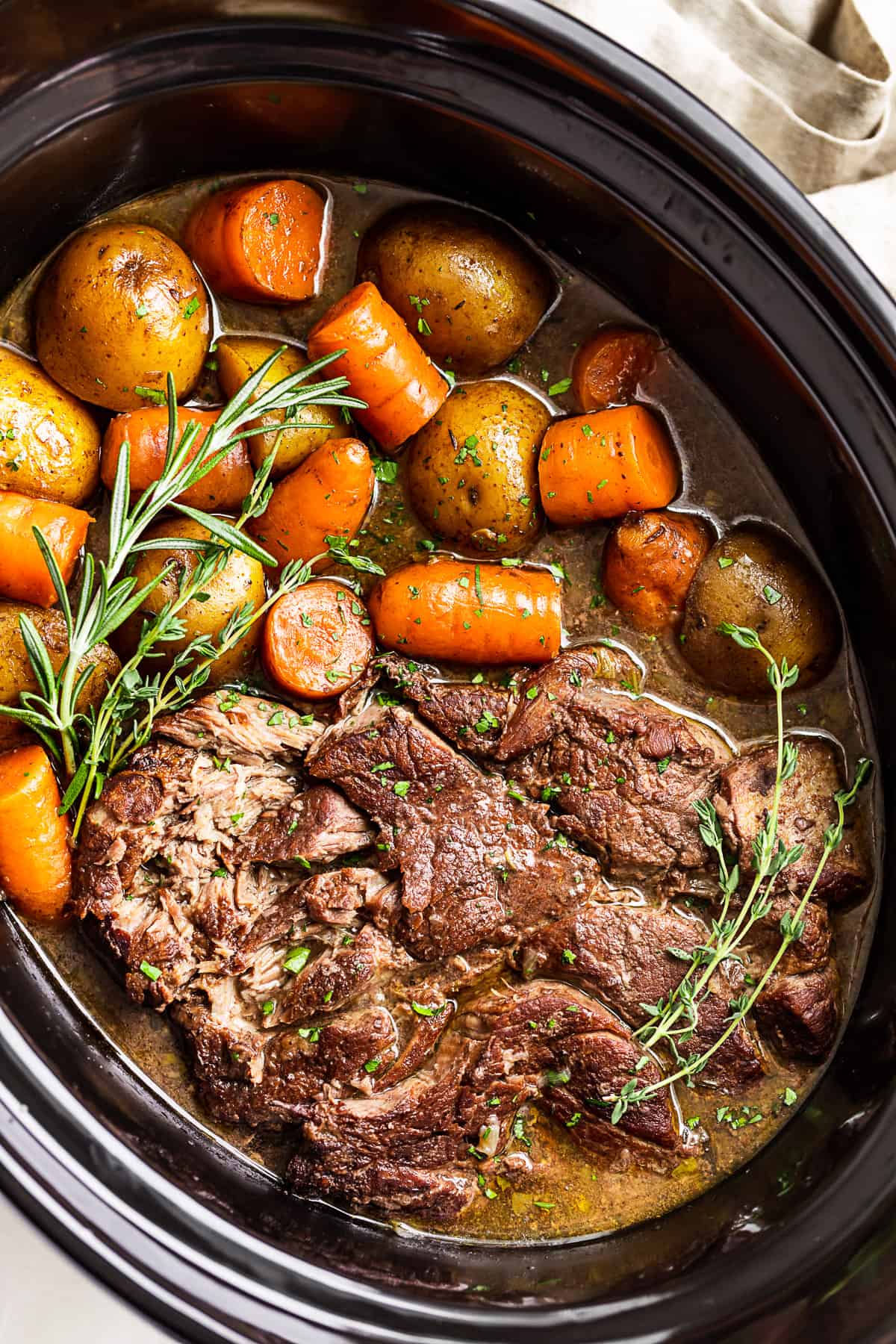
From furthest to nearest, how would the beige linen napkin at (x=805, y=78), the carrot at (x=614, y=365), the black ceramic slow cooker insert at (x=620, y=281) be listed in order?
1. the beige linen napkin at (x=805, y=78)
2. the carrot at (x=614, y=365)
3. the black ceramic slow cooker insert at (x=620, y=281)

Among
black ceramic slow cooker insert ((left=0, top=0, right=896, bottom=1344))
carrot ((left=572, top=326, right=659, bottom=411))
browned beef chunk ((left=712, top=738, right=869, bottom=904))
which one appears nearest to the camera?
black ceramic slow cooker insert ((left=0, top=0, right=896, bottom=1344))

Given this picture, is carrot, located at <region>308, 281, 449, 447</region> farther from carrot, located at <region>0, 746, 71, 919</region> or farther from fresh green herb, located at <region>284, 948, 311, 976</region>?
fresh green herb, located at <region>284, 948, 311, 976</region>

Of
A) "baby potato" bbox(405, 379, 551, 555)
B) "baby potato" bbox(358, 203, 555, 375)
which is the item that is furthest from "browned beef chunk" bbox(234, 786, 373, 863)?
"baby potato" bbox(358, 203, 555, 375)

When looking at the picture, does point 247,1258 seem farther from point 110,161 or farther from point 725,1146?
point 110,161

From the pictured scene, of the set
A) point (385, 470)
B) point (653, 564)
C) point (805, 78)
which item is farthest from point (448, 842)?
point (805, 78)

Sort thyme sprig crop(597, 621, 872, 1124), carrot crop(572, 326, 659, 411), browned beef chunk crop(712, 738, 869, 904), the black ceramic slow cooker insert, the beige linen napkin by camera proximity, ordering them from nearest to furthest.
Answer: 1. the black ceramic slow cooker insert
2. thyme sprig crop(597, 621, 872, 1124)
3. browned beef chunk crop(712, 738, 869, 904)
4. carrot crop(572, 326, 659, 411)
5. the beige linen napkin

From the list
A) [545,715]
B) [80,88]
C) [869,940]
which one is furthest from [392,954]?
[80,88]

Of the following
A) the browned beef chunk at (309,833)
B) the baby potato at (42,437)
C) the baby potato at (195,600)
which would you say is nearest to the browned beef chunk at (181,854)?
the browned beef chunk at (309,833)

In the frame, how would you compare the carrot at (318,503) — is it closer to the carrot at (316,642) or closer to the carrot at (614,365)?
the carrot at (316,642)
